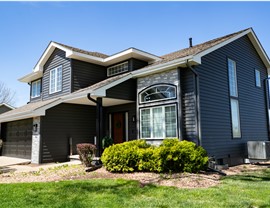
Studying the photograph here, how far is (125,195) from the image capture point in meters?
5.30

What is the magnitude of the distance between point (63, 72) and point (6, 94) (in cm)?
3495

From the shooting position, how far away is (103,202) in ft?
15.7

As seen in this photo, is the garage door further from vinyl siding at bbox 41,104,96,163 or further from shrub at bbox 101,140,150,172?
shrub at bbox 101,140,150,172

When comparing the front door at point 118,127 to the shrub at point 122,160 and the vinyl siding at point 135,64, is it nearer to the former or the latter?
the vinyl siding at point 135,64

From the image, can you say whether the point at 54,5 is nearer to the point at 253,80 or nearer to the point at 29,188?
the point at 29,188

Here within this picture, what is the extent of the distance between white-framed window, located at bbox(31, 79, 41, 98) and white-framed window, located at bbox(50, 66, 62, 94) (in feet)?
7.10

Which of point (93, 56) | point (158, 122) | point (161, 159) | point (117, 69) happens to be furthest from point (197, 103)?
point (93, 56)

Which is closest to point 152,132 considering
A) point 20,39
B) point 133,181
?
point 133,181

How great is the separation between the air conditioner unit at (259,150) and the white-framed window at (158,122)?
13.0 feet

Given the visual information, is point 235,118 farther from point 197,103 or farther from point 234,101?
point 197,103

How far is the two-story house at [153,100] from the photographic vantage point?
9531mm

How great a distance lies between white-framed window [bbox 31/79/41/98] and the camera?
1648 cm

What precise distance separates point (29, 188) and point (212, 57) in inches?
331

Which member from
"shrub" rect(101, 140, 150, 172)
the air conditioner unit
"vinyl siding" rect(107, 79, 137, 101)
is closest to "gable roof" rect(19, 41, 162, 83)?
"vinyl siding" rect(107, 79, 137, 101)
